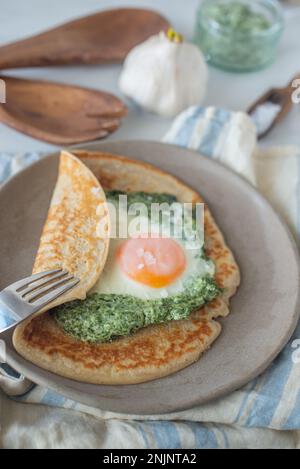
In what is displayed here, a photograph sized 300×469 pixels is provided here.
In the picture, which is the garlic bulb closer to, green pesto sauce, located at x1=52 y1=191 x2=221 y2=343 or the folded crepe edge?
the folded crepe edge

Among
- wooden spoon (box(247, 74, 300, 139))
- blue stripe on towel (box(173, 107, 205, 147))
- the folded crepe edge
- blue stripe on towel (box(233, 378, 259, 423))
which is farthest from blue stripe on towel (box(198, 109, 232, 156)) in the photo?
blue stripe on towel (box(233, 378, 259, 423))

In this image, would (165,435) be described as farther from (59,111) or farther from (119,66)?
(119,66)

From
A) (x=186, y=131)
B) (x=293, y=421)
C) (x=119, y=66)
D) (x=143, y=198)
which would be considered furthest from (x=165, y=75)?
(x=293, y=421)

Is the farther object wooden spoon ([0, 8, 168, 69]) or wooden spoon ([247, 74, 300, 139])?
wooden spoon ([0, 8, 168, 69])

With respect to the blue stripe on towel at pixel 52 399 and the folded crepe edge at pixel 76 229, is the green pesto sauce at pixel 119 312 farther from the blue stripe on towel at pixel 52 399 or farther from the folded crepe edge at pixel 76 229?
the blue stripe on towel at pixel 52 399

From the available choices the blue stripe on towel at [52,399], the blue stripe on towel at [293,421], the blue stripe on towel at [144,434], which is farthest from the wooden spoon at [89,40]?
the blue stripe on towel at [293,421]

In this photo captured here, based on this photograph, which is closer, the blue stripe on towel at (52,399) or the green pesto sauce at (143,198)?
the blue stripe on towel at (52,399)
